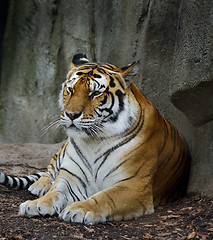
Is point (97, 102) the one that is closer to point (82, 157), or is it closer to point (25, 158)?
point (82, 157)

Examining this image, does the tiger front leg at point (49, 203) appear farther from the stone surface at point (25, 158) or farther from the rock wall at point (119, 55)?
the stone surface at point (25, 158)

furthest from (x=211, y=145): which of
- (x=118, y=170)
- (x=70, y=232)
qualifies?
(x=70, y=232)

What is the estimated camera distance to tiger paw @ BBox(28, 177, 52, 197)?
437cm

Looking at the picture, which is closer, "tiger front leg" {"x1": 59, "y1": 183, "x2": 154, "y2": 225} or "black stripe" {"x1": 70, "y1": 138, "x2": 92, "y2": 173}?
"tiger front leg" {"x1": 59, "y1": 183, "x2": 154, "y2": 225}

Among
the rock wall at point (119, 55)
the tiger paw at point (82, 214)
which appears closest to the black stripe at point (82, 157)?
the tiger paw at point (82, 214)

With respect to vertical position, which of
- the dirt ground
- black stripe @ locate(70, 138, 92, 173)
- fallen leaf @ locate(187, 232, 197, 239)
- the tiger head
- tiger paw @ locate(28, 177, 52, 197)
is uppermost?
the tiger head

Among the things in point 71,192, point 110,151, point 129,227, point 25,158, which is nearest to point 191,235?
point 129,227

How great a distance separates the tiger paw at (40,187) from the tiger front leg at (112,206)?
3.40 ft

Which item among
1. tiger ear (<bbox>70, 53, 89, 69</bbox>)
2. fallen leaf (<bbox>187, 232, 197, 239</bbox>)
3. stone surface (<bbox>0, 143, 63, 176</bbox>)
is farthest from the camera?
stone surface (<bbox>0, 143, 63, 176</bbox>)

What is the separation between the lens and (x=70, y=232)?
3.04m

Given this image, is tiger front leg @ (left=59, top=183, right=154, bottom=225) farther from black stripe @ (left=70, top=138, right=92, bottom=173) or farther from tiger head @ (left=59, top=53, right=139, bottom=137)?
tiger head @ (left=59, top=53, right=139, bottom=137)

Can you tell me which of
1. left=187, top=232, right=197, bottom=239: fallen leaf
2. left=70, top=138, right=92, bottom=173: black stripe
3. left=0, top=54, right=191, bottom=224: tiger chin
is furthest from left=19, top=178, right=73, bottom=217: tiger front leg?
left=187, top=232, right=197, bottom=239: fallen leaf

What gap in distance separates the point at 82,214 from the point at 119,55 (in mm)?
2945

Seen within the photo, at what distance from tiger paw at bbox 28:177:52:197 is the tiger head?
0.93 meters
